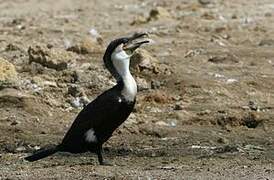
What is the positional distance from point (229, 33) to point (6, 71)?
5550 mm

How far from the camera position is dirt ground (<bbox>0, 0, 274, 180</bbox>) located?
25.2 feet

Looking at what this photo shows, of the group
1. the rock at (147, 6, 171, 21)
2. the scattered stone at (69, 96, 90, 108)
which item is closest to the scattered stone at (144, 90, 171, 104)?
the scattered stone at (69, 96, 90, 108)

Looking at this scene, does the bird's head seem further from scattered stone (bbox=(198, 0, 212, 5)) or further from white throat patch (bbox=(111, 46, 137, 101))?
scattered stone (bbox=(198, 0, 212, 5))

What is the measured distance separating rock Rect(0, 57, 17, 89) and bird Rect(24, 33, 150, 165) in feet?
10.8

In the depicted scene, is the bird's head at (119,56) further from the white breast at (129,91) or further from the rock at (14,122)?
the rock at (14,122)

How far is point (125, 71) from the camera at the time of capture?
7.28 metres

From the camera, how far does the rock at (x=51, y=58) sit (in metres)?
11.5

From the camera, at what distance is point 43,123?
9.56 m

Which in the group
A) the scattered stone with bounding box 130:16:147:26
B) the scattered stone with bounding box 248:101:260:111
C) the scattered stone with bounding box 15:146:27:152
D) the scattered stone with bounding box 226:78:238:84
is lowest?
the scattered stone with bounding box 130:16:147:26

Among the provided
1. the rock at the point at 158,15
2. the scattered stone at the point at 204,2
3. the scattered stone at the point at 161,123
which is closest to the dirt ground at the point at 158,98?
the scattered stone at the point at 161,123

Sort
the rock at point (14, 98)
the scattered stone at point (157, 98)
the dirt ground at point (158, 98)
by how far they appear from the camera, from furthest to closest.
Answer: the scattered stone at point (157, 98), the rock at point (14, 98), the dirt ground at point (158, 98)

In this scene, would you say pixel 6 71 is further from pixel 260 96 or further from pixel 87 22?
pixel 87 22

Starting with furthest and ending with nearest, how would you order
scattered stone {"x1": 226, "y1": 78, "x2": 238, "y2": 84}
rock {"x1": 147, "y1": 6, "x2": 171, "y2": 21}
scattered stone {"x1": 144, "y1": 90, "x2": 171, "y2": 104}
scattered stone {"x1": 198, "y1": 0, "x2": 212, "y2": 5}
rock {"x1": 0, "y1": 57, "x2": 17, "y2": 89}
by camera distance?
A: scattered stone {"x1": 198, "y1": 0, "x2": 212, "y2": 5}, rock {"x1": 147, "y1": 6, "x2": 171, "y2": 21}, scattered stone {"x1": 226, "y1": 78, "x2": 238, "y2": 84}, rock {"x1": 0, "y1": 57, "x2": 17, "y2": 89}, scattered stone {"x1": 144, "y1": 90, "x2": 171, "y2": 104}

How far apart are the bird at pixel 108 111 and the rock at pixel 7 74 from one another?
10.8 feet
